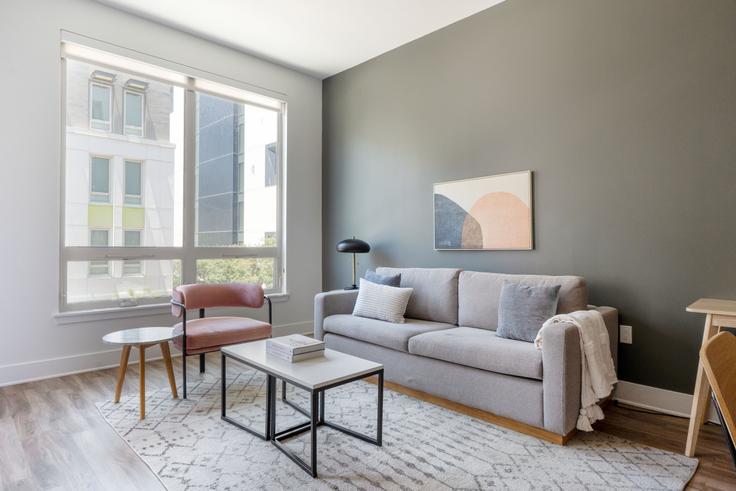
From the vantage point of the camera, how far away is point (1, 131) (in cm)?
318

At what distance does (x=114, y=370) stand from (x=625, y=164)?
429 centimetres

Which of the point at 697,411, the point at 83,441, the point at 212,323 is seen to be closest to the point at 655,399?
the point at 697,411

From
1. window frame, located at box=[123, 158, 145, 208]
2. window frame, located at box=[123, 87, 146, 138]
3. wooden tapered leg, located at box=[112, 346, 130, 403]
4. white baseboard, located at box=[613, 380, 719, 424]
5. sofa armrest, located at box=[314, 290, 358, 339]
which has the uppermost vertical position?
window frame, located at box=[123, 87, 146, 138]

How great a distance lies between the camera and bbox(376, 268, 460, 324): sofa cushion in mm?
3441

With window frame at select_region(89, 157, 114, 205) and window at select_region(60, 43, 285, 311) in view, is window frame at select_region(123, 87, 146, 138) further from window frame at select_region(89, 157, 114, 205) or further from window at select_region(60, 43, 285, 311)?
window frame at select_region(89, 157, 114, 205)

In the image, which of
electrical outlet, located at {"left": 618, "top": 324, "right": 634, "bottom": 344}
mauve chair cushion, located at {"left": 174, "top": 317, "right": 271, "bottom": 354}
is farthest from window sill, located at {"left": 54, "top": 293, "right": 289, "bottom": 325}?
electrical outlet, located at {"left": 618, "top": 324, "right": 634, "bottom": 344}

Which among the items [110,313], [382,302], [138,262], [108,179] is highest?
[108,179]

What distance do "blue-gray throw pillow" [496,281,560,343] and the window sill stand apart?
3047 millimetres

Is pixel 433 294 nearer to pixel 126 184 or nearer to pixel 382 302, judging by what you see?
pixel 382 302

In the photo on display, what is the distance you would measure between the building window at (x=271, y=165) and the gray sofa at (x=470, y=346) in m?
1.83

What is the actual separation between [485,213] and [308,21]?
93.4 inches

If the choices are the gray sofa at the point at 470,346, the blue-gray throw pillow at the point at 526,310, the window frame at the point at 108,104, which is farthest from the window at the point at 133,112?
the blue-gray throw pillow at the point at 526,310

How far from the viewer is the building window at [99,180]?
3660 mm

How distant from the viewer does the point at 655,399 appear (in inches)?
109
